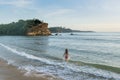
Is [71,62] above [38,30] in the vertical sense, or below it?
below

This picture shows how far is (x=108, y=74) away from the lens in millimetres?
18344

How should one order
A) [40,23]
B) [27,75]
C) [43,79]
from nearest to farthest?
[43,79] < [27,75] < [40,23]

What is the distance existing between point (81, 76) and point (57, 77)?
76.1 inches

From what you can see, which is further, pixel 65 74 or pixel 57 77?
pixel 65 74

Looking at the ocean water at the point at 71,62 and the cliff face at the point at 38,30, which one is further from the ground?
the cliff face at the point at 38,30

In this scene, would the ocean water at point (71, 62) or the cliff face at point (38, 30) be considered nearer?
the ocean water at point (71, 62)

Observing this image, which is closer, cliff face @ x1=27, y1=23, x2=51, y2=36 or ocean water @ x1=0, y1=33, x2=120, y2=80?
ocean water @ x1=0, y1=33, x2=120, y2=80

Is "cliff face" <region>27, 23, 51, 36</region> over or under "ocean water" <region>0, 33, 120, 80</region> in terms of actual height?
over

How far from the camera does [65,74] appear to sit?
715 inches

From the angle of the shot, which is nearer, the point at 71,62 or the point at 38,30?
the point at 71,62

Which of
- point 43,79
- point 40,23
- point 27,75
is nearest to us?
point 43,79

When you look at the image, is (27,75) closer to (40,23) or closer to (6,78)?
(6,78)

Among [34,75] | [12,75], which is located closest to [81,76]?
[34,75]

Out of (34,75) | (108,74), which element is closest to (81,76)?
(108,74)
